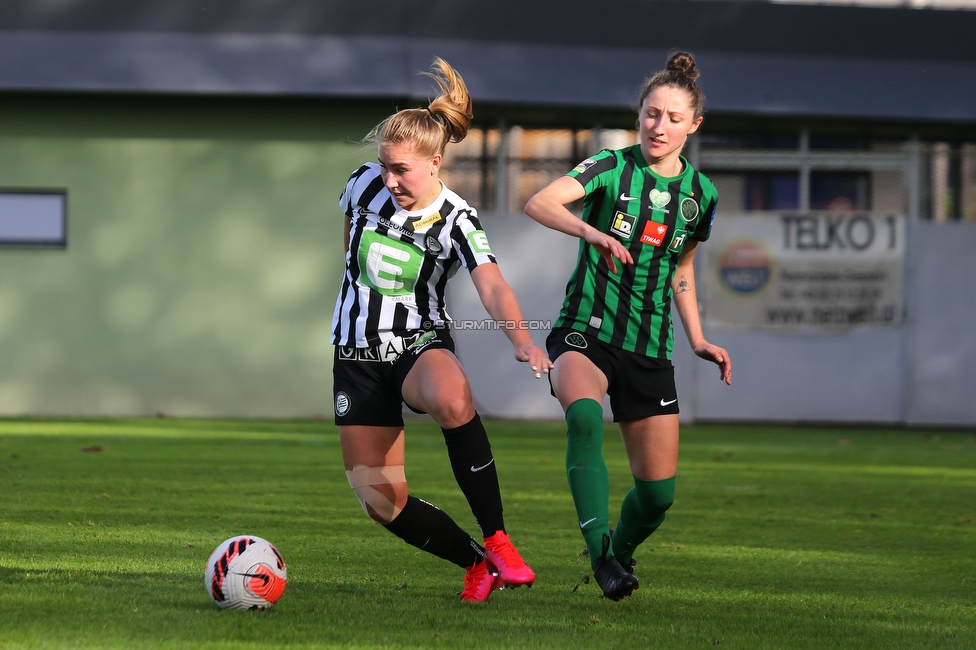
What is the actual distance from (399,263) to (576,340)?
2.50ft

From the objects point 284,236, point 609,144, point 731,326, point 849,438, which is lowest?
point 849,438

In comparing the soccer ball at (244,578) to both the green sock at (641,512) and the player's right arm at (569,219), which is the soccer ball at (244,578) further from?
the player's right arm at (569,219)

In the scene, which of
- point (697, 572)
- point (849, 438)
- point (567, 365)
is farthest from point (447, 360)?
point (849, 438)

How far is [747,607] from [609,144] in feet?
39.4

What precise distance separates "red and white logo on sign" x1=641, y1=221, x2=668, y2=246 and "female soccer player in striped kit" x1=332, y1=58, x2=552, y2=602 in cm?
69

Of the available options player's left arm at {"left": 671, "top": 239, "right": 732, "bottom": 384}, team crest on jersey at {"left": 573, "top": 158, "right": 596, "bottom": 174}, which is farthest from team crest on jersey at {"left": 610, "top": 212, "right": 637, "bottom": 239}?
player's left arm at {"left": 671, "top": 239, "right": 732, "bottom": 384}

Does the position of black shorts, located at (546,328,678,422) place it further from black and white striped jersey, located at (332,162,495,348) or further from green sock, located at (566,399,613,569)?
black and white striped jersey, located at (332,162,495,348)

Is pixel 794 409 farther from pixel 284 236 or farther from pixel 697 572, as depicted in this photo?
pixel 697 572

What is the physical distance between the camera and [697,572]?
17.4ft

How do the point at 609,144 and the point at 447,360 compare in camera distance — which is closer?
the point at 447,360

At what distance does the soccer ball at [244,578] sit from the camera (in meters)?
4.05

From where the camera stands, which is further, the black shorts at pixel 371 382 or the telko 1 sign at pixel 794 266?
the telko 1 sign at pixel 794 266

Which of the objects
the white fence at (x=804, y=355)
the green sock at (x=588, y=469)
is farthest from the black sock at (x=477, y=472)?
the white fence at (x=804, y=355)

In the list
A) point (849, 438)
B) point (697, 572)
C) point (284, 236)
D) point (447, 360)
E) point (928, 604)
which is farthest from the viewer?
point (284, 236)
